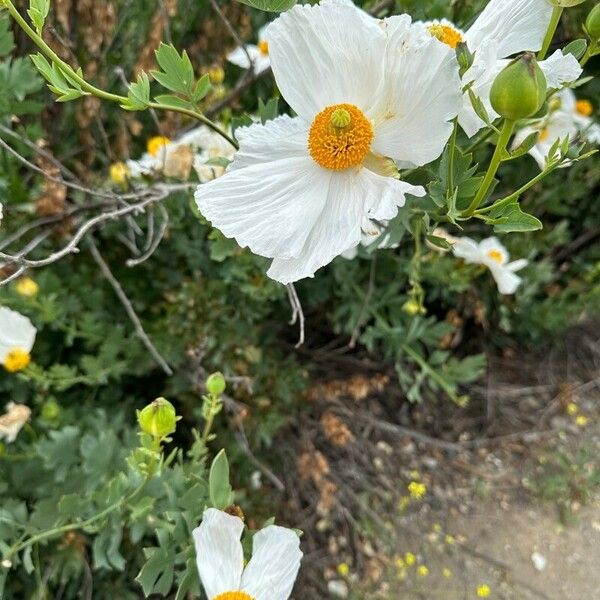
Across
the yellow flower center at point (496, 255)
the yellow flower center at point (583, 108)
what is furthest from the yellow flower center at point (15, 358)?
the yellow flower center at point (583, 108)

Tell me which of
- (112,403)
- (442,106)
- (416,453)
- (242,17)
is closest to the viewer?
(442,106)

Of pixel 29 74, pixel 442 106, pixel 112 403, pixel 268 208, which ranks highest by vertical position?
pixel 442 106

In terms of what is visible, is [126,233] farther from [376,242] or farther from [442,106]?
[442,106]

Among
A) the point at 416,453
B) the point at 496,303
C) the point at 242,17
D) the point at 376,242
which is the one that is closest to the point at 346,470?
the point at 416,453

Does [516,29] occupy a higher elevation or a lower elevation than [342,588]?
higher

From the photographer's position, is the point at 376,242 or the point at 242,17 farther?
the point at 242,17

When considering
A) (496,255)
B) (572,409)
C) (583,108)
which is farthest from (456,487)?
(583,108)
